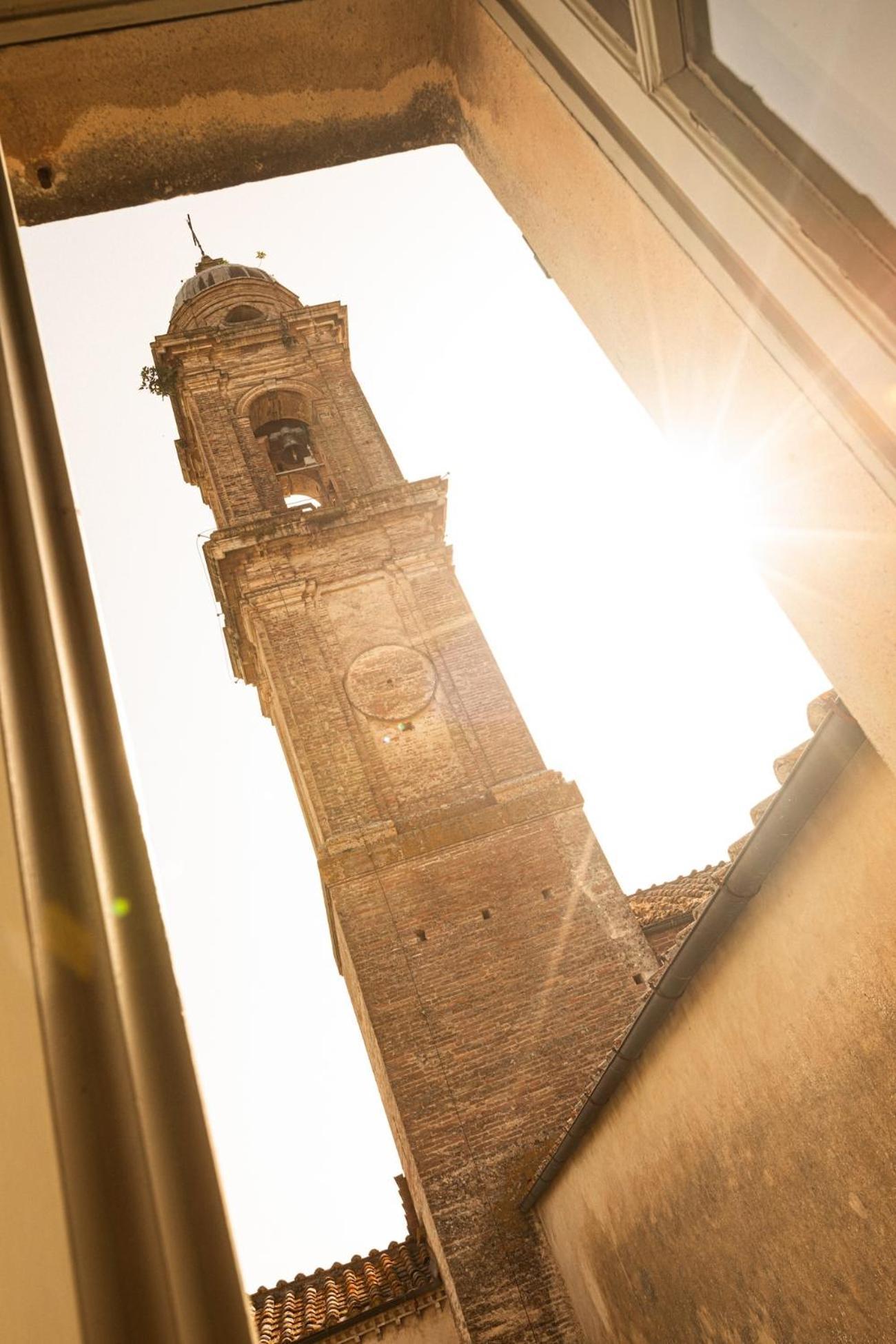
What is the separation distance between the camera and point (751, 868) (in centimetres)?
371

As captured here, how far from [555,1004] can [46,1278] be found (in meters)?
9.82

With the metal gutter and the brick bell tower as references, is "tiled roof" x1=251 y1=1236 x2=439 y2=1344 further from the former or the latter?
the metal gutter

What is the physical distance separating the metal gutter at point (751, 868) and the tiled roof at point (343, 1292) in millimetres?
6017

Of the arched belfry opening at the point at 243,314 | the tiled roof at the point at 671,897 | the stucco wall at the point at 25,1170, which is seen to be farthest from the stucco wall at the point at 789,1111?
the arched belfry opening at the point at 243,314

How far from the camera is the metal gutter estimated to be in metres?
2.99

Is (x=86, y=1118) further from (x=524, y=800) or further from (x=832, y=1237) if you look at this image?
(x=524, y=800)

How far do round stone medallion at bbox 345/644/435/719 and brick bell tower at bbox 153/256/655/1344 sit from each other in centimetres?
3

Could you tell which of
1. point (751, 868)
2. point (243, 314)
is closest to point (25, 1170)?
point (751, 868)

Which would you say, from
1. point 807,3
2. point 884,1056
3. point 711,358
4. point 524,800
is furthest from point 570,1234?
point 807,3

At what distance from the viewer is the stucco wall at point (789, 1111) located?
3.22 m

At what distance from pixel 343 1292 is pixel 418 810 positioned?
228 inches

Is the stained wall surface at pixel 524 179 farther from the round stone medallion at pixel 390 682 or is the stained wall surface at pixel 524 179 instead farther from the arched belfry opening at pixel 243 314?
the arched belfry opening at pixel 243 314

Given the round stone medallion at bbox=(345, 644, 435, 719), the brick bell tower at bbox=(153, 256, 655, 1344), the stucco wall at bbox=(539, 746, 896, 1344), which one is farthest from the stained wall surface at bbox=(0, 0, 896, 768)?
the round stone medallion at bbox=(345, 644, 435, 719)

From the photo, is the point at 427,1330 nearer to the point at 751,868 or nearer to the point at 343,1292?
the point at 343,1292
